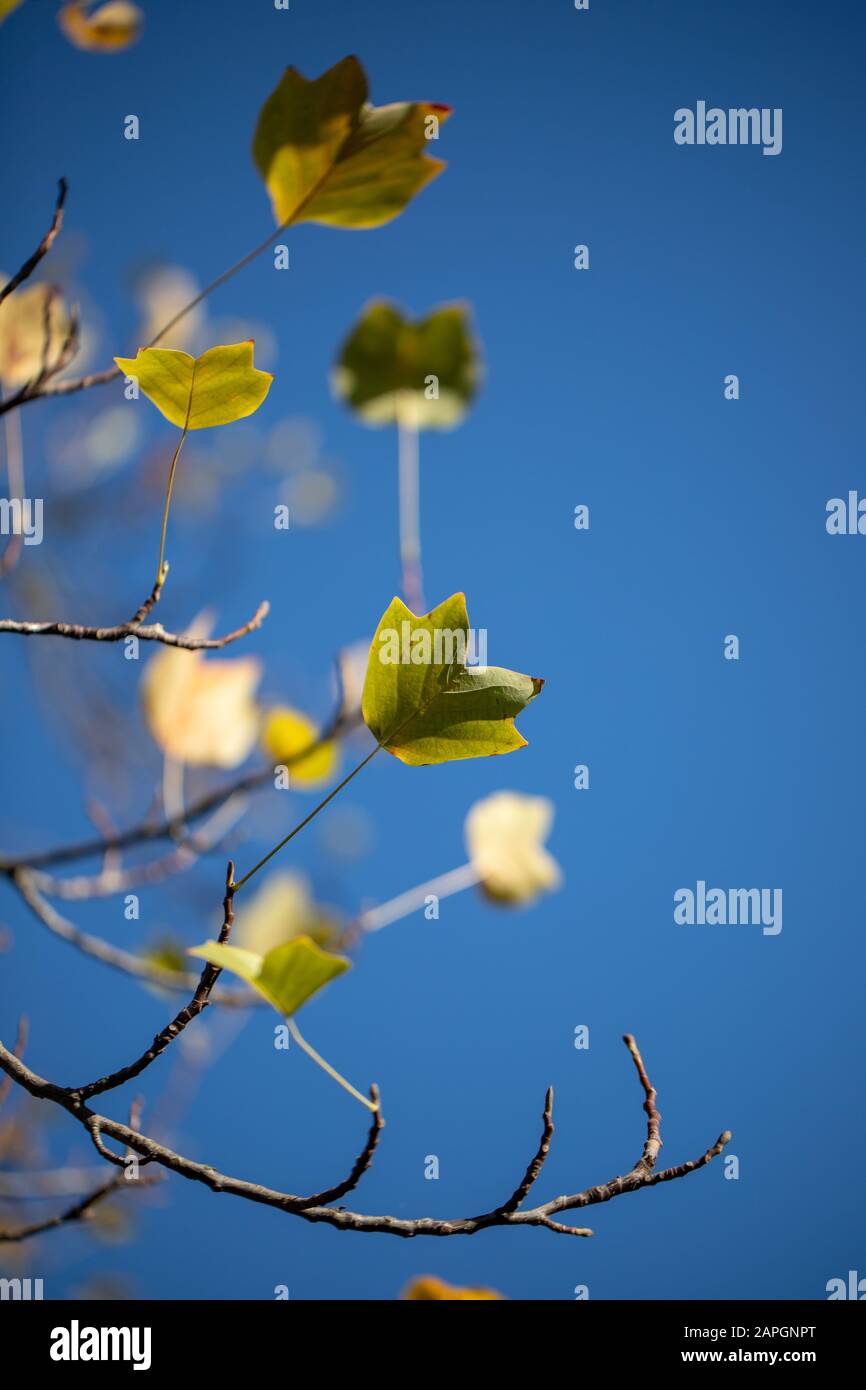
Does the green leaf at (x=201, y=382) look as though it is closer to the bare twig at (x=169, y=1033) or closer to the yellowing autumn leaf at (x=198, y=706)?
the bare twig at (x=169, y=1033)

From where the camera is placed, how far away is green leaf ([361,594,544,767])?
0.43m

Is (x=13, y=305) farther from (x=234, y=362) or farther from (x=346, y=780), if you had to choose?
(x=346, y=780)

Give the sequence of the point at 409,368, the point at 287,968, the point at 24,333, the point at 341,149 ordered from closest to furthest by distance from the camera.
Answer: the point at 287,968 < the point at 341,149 < the point at 24,333 < the point at 409,368

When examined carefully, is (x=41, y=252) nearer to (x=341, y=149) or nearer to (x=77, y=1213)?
(x=341, y=149)

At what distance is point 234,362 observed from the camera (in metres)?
0.46

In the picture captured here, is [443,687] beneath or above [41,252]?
beneath

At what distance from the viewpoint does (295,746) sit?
0.92m

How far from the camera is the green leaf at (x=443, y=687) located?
43 centimetres

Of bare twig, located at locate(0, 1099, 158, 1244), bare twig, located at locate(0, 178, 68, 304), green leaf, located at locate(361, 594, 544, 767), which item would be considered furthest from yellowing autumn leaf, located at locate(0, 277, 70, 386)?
bare twig, located at locate(0, 1099, 158, 1244)

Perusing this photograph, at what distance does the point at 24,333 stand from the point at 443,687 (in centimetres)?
51

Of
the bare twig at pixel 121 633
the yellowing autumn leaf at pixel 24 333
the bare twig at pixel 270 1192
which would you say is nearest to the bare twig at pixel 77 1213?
the bare twig at pixel 270 1192

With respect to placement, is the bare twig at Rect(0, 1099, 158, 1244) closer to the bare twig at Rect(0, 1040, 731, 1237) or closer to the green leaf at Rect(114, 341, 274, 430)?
Answer: the bare twig at Rect(0, 1040, 731, 1237)

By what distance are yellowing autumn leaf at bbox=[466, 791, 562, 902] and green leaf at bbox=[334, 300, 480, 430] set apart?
38cm

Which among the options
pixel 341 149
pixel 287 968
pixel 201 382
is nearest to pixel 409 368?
pixel 341 149
